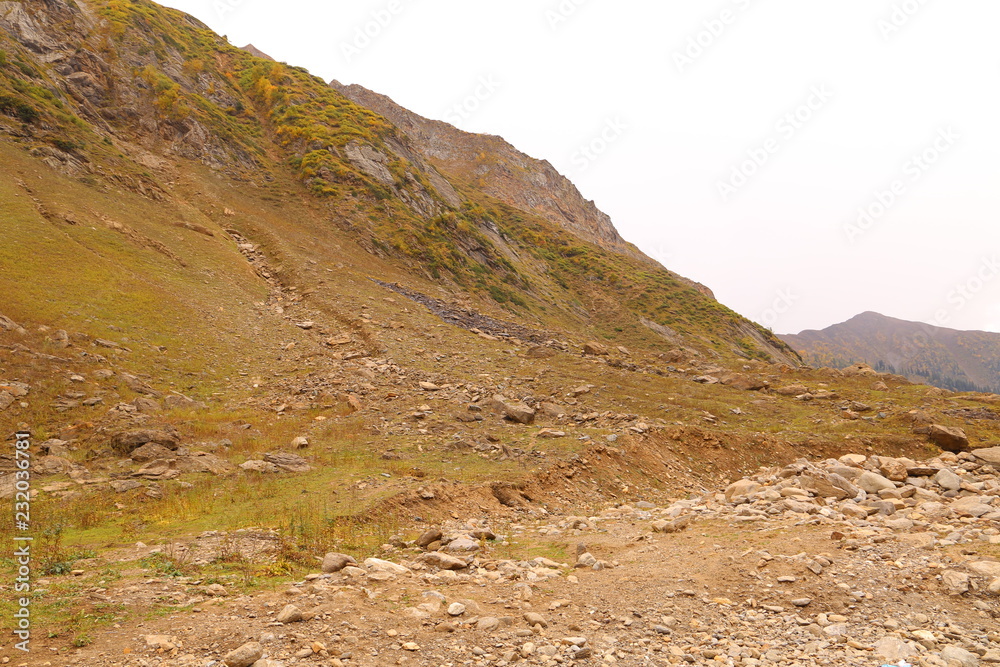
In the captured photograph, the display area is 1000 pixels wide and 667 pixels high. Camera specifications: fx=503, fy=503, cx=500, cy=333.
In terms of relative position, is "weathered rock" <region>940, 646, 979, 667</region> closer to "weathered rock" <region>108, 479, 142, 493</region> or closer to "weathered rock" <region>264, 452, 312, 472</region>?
"weathered rock" <region>264, 452, 312, 472</region>

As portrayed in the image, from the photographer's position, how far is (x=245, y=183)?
46.0 metres

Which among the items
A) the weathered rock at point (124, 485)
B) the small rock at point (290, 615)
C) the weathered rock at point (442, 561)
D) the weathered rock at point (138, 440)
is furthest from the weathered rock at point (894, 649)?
the weathered rock at point (138, 440)

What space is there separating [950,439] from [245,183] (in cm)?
5143

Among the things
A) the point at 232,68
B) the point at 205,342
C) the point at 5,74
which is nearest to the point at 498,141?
the point at 232,68

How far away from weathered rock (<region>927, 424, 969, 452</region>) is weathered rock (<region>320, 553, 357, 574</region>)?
806 inches

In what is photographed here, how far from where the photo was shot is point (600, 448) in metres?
16.4

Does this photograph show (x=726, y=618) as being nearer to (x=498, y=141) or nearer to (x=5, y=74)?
(x=5, y=74)

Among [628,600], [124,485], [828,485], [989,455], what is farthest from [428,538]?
[989,455]

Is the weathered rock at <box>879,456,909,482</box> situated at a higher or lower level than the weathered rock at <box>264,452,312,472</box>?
higher

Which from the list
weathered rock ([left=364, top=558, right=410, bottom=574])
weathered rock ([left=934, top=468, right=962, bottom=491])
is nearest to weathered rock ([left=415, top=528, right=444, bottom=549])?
weathered rock ([left=364, top=558, right=410, bottom=574])

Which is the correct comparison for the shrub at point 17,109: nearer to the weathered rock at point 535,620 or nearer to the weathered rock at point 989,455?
the weathered rock at point 535,620

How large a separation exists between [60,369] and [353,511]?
13.1 m

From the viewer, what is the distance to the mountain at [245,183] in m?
32.5

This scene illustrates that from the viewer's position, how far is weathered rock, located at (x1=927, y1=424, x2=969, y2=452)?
58.0 feet
